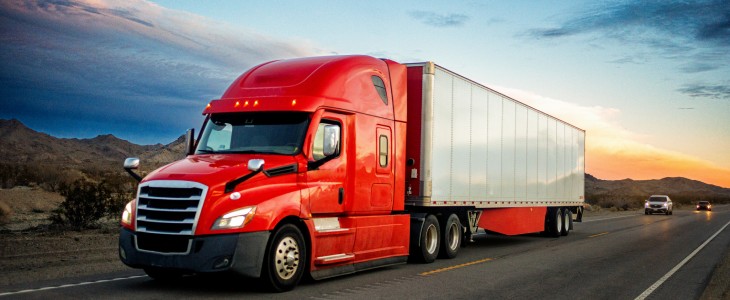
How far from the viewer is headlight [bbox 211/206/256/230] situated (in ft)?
28.1

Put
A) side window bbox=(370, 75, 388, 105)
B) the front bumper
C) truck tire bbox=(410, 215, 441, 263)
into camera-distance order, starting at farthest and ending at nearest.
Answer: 1. truck tire bbox=(410, 215, 441, 263)
2. side window bbox=(370, 75, 388, 105)
3. the front bumper

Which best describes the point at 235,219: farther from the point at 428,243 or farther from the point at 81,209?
the point at 81,209

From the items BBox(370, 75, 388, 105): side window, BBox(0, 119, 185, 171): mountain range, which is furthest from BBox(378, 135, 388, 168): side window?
BBox(0, 119, 185, 171): mountain range

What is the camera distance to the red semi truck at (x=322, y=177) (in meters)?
8.66

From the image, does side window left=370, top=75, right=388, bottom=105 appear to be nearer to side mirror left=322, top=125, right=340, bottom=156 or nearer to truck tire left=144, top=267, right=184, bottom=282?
side mirror left=322, top=125, right=340, bottom=156

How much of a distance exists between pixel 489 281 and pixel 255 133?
14.5 feet

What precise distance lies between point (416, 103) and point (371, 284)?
4372 mm

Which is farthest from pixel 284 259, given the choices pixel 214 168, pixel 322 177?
pixel 214 168

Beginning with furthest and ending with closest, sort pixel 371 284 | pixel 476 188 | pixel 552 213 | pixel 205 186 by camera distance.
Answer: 1. pixel 552 213
2. pixel 476 188
3. pixel 371 284
4. pixel 205 186

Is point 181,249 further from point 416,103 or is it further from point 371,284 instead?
point 416,103

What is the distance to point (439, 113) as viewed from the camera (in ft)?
44.6

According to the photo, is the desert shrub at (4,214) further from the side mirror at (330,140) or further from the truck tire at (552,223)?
the truck tire at (552,223)

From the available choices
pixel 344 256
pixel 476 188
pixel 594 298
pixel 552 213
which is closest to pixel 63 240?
pixel 344 256

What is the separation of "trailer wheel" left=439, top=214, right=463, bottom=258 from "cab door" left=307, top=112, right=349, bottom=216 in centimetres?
413
